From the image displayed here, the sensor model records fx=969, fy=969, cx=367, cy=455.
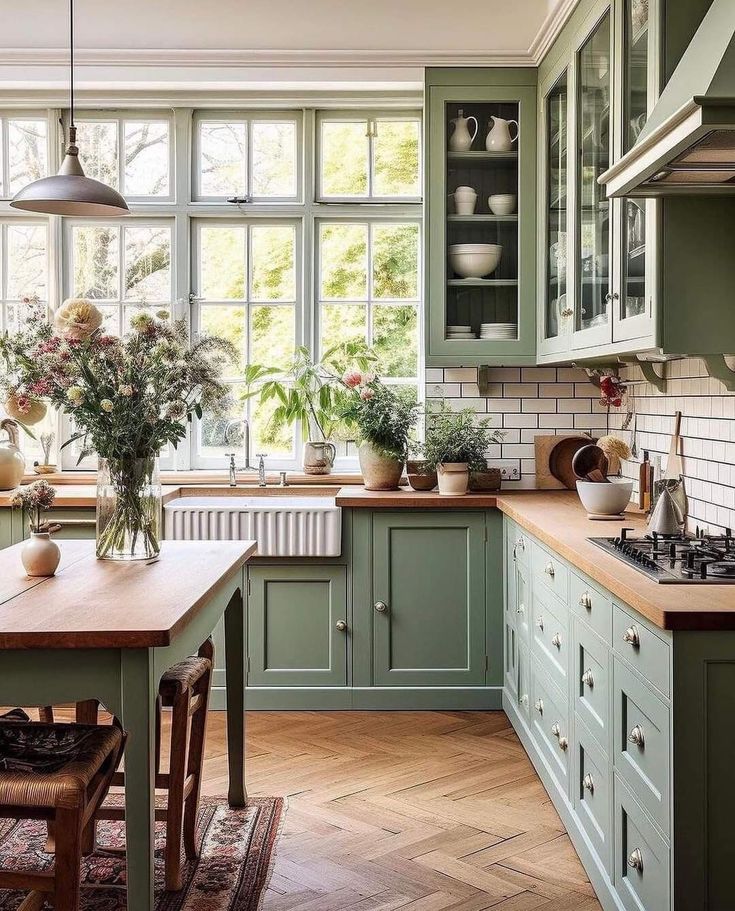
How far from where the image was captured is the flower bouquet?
2801 millimetres

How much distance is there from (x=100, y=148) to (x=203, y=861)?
12.1 ft

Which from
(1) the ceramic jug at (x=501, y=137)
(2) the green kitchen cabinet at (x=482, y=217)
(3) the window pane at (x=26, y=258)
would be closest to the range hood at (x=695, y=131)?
(2) the green kitchen cabinet at (x=482, y=217)

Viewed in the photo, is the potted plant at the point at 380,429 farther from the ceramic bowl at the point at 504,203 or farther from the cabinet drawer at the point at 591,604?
the cabinet drawer at the point at 591,604

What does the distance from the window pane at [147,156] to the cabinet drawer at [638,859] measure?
386cm

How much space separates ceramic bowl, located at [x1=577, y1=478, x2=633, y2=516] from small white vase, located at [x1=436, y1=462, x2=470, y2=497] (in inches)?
34.4

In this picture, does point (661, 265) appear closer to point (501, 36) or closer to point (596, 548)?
point (596, 548)

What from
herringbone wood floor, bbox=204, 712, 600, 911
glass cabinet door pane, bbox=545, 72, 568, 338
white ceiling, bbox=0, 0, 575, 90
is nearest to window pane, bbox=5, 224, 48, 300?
white ceiling, bbox=0, 0, 575, 90

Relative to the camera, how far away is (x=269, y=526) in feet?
14.3

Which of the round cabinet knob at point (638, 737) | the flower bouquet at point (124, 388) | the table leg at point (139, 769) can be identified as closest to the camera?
the table leg at point (139, 769)

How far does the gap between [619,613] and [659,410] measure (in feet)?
5.41

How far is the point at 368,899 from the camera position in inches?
107

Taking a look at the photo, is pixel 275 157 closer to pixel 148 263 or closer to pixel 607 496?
pixel 148 263

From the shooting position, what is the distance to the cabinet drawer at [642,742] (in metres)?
2.10

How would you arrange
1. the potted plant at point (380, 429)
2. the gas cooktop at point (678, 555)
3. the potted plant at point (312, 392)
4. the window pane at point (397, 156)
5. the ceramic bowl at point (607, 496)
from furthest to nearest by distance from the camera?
the window pane at point (397, 156)
the potted plant at point (312, 392)
the potted plant at point (380, 429)
the ceramic bowl at point (607, 496)
the gas cooktop at point (678, 555)
